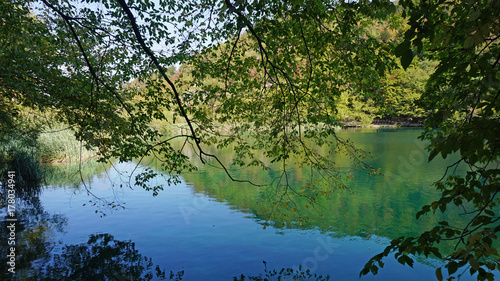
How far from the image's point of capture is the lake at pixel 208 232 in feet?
21.7

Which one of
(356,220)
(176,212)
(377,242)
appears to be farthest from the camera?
(176,212)

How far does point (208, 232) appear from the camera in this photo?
29.3 feet

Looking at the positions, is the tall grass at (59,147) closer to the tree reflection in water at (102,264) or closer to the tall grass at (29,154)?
the tall grass at (29,154)

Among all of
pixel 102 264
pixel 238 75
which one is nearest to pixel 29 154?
pixel 102 264

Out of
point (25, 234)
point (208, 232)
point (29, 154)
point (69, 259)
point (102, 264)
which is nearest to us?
point (102, 264)

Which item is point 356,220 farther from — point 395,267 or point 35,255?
point 35,255

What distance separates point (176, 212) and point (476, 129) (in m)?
Answer: 10.0

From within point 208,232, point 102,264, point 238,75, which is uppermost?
point 238,75

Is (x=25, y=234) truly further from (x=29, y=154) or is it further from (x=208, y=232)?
(x=29, y=154)

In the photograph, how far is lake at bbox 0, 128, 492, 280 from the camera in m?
6.61

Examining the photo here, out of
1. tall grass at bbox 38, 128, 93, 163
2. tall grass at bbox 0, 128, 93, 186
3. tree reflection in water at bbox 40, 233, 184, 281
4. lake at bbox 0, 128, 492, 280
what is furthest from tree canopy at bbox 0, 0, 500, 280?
tall grass at bbox 38, 128, 93, 163

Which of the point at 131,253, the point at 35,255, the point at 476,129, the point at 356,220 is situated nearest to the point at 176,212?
the point at 131,253

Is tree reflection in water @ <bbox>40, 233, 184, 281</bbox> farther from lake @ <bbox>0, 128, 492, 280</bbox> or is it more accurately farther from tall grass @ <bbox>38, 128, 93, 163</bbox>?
tall grass @ <bbox>38, 128, 93, 163</bbox>

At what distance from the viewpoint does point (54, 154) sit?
17344 mm
